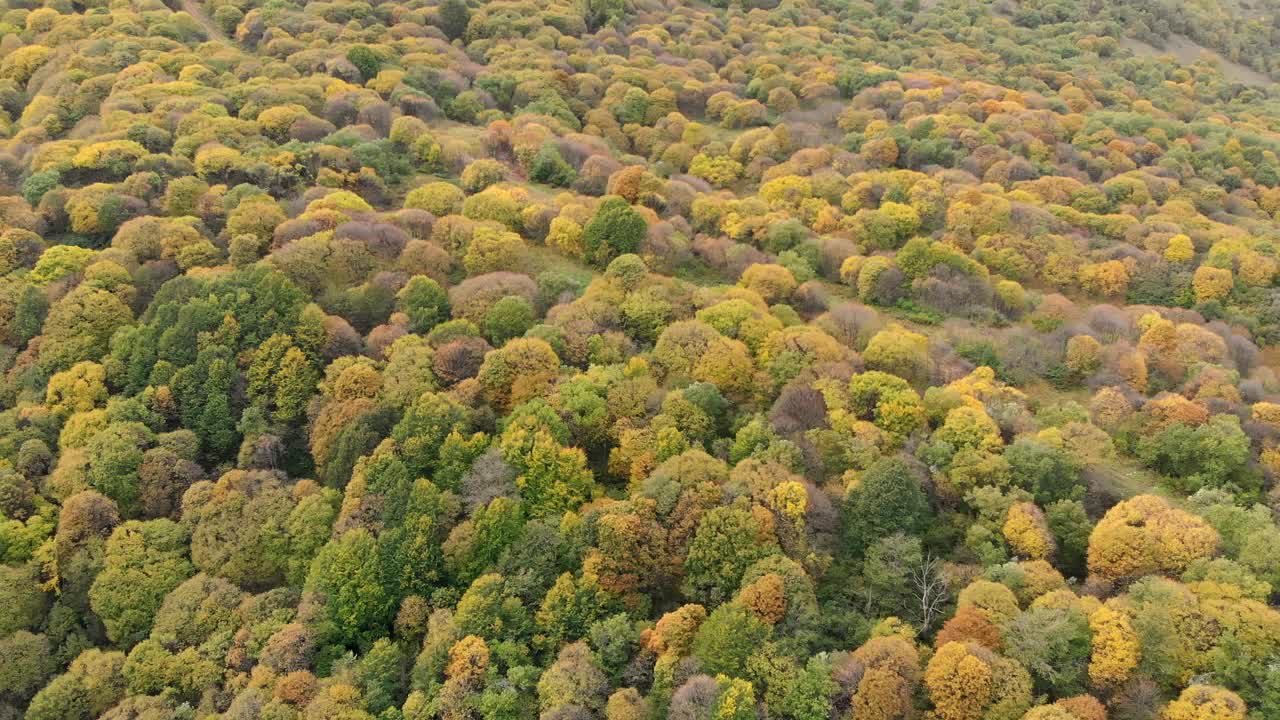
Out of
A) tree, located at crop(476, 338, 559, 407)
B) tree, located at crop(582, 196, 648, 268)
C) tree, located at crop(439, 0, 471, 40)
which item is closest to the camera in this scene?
tree, located at crop(476, 338, 559, 407)

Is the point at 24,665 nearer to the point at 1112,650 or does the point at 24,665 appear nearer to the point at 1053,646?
the point at 1053,646

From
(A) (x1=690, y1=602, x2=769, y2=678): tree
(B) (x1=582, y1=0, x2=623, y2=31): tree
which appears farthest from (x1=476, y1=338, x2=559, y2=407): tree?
(B) (x1=582, y1=0, x2=623, y2=31): tree

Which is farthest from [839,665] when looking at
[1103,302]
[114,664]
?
[1103,302]

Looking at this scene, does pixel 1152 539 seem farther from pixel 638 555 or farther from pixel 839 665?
pixel 638 555

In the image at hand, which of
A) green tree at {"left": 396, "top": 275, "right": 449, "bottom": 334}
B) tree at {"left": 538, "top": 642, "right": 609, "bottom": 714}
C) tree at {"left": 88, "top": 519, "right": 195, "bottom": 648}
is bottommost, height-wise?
tree at {"left": 88, "top": 519, "right": 195, "bottom": 648}

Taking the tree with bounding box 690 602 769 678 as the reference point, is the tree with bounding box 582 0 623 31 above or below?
above

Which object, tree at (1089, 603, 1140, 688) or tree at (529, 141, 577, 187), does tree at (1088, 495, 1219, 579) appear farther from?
tree at (529, 141, 577, 187)

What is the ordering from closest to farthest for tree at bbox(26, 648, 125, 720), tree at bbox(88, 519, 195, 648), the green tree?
tree at bbox(26, 648, 125, 720) < tree at bbox(88, 519, 195, 648) < the green tree
